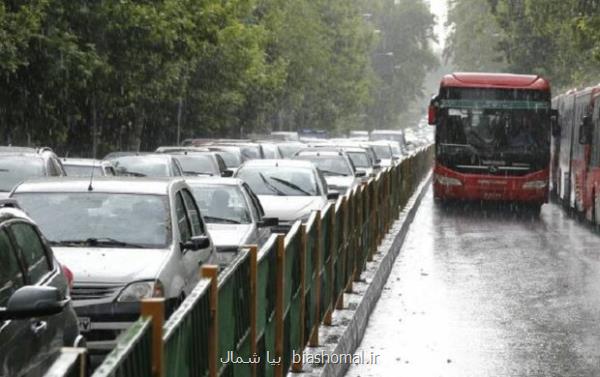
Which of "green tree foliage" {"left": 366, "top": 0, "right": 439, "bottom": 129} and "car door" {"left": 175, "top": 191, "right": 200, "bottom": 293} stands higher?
"car door" {"left": 175, "top": 191, "right": 200, "bottom": 293}

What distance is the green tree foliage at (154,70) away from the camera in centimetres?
2827

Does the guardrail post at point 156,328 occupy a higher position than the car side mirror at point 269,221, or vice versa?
the guardrail post at point 156,328

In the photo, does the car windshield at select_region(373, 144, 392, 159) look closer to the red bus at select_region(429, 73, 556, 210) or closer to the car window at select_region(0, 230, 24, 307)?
the red bus at select_region(429, 73, 556, 210)

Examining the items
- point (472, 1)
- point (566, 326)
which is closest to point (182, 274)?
point (566, 326)

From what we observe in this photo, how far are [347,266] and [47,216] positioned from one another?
4.16 meters

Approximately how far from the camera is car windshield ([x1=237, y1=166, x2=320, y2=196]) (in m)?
23.2

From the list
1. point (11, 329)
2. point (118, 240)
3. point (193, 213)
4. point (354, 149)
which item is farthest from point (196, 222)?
point (354, 149)

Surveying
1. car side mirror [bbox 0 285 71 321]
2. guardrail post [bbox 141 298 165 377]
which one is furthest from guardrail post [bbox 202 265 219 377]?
guardrail post [bbox 141 298 165 377]

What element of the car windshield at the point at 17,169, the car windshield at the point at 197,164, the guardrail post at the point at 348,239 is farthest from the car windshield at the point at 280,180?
the guardrail post at the point at 348,239

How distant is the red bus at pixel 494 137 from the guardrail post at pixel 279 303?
25.1 meters

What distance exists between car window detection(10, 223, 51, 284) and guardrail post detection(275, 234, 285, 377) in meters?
1.52

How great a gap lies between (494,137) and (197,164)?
8.47 meters

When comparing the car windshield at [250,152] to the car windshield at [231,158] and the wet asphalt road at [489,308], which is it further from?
the wet asphalt road at [489,308]

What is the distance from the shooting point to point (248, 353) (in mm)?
7434
